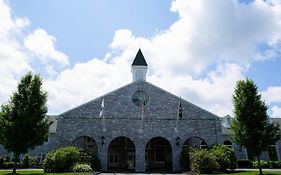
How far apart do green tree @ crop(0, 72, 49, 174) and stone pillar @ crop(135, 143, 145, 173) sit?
1017cm

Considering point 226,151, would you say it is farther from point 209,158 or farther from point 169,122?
point 169,122

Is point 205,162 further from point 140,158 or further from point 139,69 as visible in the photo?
point 139,69

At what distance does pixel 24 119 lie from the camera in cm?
2058

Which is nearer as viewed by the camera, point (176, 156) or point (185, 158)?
point (185, 158)

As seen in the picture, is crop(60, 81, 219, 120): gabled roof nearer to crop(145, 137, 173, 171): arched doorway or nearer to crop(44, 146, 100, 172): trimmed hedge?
crop(145, 137, 173, 171): arched doorway

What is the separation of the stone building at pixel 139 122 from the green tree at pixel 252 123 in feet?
22.1

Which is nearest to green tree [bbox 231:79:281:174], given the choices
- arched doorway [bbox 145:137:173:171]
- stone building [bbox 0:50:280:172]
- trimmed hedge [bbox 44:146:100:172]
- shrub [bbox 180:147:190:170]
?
shrub [bbox 180:147:190:170]

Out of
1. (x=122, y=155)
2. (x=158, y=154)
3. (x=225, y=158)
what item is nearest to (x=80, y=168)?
(x=122, y=155)

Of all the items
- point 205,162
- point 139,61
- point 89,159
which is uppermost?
point 139,61

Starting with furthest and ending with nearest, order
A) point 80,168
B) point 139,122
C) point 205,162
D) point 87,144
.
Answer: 1. point 87,144
2. point 139,122
3. point 205,162
4. point 80,168

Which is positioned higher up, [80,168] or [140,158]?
[140,158]

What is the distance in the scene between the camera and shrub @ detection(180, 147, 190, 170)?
2638 centimetres

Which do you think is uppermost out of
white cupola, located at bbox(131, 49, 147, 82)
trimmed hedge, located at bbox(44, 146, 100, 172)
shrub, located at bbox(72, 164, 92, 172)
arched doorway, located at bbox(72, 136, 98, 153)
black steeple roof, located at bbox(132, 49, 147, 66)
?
black steeple roof, located at bbox(132, 49, 147, 66)

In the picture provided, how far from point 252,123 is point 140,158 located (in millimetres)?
12021
